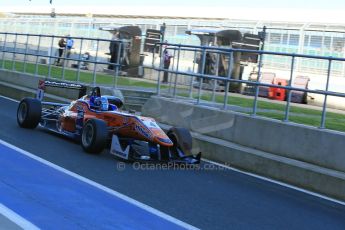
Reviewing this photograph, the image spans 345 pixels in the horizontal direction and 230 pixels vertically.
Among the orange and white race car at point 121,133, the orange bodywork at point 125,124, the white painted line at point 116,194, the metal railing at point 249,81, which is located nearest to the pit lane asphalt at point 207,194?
the white painted line at point 116,194

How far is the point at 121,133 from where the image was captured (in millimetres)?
9984

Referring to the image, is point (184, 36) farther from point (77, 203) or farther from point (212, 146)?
point (77, 203)

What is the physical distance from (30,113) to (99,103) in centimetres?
199

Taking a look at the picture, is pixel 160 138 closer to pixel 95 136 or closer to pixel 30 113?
pixel 95 136

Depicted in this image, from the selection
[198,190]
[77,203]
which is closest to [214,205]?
[198,190]

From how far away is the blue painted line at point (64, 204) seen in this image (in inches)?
234

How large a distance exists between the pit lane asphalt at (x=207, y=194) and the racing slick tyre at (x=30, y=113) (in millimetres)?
1321

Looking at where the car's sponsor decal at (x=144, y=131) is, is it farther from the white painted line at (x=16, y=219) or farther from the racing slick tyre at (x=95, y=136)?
the white painted line at (x=16, y=219)

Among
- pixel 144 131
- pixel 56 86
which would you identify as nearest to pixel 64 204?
pixel 144 131

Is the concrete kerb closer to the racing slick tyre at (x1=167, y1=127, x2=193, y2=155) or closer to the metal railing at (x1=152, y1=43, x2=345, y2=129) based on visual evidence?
the metal railing at (x1=152, y1=43, x2=345, y2=129)

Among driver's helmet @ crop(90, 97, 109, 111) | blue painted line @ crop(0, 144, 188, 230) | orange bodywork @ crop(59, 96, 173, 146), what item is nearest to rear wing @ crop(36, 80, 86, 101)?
orange bodywork @ crop(59, 96, 173, 146)

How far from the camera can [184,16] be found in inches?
2109

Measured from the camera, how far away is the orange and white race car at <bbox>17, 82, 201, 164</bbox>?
9.57m

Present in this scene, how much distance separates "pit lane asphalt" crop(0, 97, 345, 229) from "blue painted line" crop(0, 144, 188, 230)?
416 millimetres
